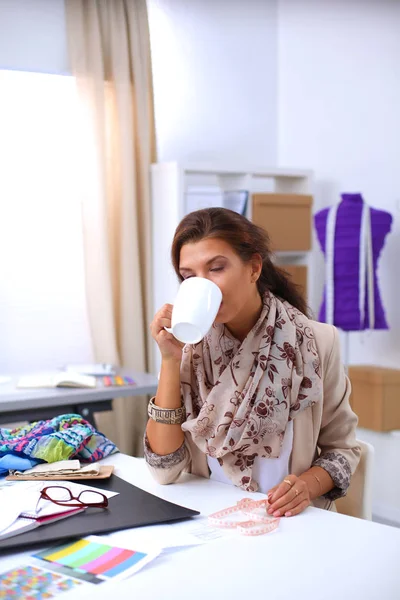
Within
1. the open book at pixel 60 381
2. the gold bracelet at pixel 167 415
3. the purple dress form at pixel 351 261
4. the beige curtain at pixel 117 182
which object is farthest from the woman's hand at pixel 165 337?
the beige curtain at pixel 117 182

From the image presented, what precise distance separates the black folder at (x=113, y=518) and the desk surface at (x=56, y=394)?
111cm

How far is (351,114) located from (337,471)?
308 cm

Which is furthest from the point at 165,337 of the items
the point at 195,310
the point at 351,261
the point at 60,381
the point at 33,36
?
the point at 33,36

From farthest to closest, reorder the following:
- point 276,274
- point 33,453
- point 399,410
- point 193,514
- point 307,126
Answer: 1. point 307,126
2. point 399,410
3. point 276,274
4. point 33,453
5. point 193,514

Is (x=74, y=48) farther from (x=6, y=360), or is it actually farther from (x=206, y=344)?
(x=206, y=344)

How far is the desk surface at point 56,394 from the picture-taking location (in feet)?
8.16

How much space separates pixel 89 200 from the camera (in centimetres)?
391

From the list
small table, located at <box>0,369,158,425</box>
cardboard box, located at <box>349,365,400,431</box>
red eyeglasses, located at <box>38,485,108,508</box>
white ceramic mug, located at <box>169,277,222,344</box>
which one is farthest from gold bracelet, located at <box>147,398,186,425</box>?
cardboard box, located at <box>349,365,400,431</box>

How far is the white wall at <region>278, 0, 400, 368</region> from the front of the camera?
397 cm

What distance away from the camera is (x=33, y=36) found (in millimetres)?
3773

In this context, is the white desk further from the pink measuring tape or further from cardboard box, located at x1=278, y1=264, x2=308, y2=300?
cardboard box, located at x1=278, y1=264, x2=308, y2=300

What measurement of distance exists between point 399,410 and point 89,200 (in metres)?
1.88

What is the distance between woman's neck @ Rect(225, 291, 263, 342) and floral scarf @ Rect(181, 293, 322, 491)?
18 millimetres

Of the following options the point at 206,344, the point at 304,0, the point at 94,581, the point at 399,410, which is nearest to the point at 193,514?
the point at 94,581
